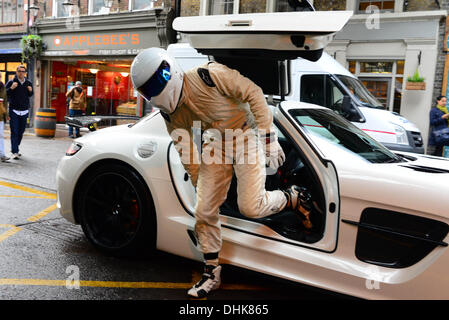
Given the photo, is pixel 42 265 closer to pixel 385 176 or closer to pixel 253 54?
pixel 253 54

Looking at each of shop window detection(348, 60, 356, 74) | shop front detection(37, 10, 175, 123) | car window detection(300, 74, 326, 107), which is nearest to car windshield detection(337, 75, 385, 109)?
car window detection(300, 74, 326, 107)

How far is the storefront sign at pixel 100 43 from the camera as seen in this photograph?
51.4ft

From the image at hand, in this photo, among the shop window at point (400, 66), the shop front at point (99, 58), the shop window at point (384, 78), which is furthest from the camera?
the shop front at point (99, 58)

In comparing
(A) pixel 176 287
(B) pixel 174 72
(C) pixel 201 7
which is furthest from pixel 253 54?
(C) pixel 201 7

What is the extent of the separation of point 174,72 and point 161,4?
1399 cm

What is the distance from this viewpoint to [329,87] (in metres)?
8.09

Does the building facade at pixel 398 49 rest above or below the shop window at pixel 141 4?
below

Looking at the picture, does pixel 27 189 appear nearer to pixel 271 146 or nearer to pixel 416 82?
pixel 271 146

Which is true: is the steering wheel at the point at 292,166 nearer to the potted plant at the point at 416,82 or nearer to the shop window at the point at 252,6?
the potted plant at the point at 416,82

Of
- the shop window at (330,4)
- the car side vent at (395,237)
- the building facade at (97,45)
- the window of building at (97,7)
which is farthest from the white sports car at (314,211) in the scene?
the window of building at (97,7)

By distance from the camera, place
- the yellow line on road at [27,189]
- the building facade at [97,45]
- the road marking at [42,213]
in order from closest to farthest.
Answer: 1. the road marking at [42,213]
2. the yellow line on road at [27,189]
3. the building facade at [97,45]

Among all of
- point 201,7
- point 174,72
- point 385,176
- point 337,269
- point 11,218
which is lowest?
point 11,218

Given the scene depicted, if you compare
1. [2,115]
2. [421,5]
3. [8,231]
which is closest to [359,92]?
[421,5]

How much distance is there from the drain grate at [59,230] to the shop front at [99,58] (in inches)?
472
